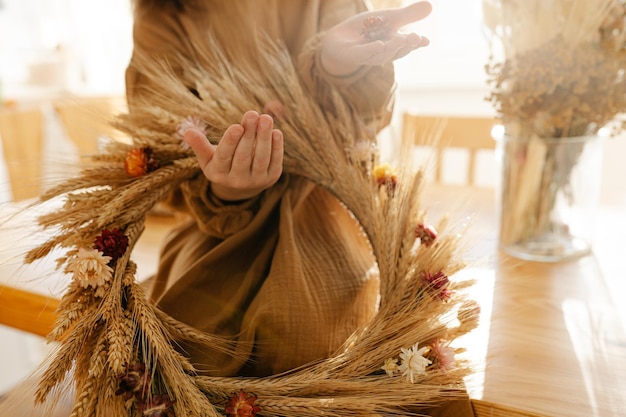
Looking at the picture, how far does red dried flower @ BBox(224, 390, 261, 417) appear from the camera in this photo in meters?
0.40

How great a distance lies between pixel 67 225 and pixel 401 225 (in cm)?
33

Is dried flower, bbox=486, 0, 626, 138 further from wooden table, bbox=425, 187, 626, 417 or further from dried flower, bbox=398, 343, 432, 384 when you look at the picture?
dried flower, bbox=398, 343, 432, 384

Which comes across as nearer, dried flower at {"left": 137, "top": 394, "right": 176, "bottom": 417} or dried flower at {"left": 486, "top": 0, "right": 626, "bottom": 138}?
dried flower at {"left": 137, "top": 394, "right": 176, "bottom": 417}

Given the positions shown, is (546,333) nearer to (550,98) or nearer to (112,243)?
(550,98)

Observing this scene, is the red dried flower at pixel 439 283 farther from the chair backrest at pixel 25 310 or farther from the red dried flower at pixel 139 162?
the chair backrest at pixel 25 310

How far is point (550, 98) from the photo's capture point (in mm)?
731

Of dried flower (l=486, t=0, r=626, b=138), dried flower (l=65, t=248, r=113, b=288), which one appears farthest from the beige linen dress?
dried flower (l=486, t=0, r=626, b=138)

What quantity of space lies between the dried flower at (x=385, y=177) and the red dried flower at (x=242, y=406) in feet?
0.85

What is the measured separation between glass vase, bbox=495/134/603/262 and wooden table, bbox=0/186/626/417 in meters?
0.03

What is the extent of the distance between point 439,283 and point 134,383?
0.93 ft

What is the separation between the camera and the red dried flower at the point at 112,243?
1.50ft

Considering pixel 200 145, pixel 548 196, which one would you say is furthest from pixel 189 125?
pixel 548 196

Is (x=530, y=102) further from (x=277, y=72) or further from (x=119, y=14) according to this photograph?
(x=119, y=14)

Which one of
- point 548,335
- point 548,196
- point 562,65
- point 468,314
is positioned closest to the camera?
point 468,314
